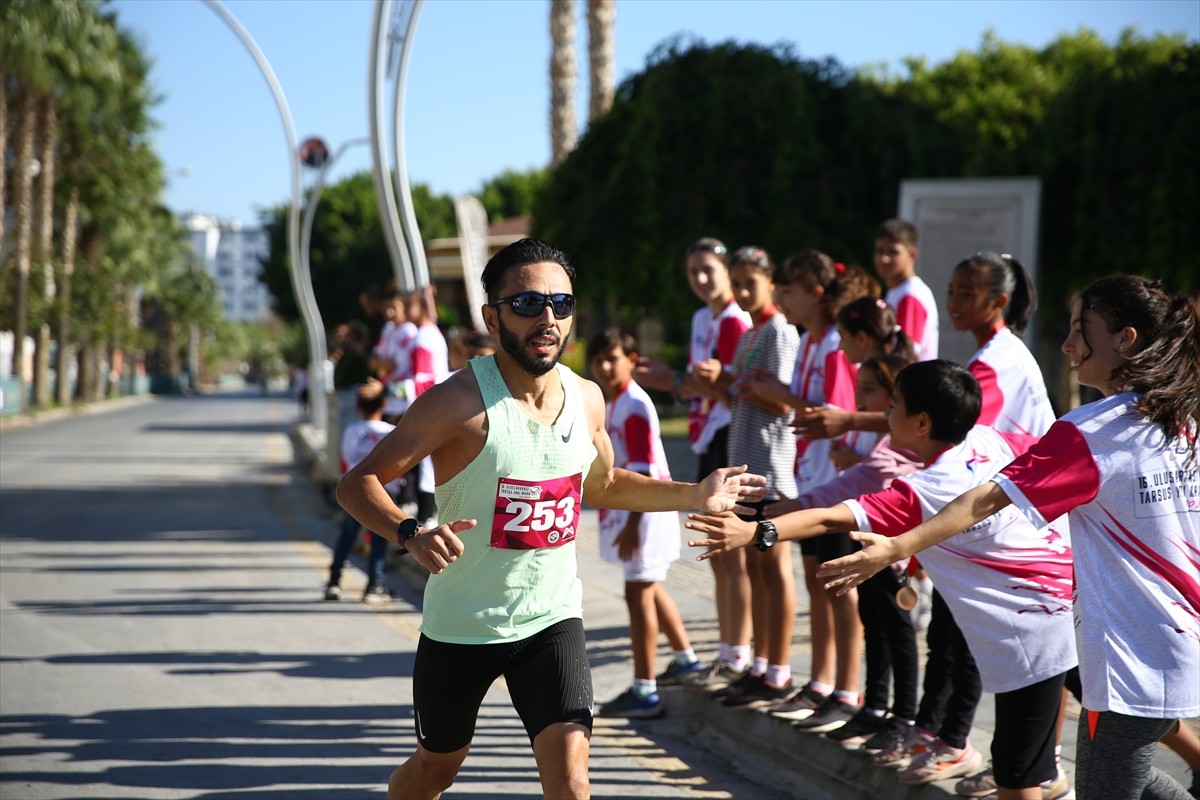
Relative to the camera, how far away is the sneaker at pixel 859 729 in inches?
207

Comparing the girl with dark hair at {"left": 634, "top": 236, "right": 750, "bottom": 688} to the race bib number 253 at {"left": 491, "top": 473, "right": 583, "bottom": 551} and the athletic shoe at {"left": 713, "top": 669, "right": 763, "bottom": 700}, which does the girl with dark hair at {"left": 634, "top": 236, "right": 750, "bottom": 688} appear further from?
the race bib number 253 at {"left": 491, "top": 473, "right": 583, "bottom": 551}

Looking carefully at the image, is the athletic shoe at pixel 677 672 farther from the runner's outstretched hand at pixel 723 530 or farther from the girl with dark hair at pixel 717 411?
the runner's outstretched hand at pixel 723 530

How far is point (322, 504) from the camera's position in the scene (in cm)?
1653

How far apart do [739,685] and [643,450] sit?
3.92ft

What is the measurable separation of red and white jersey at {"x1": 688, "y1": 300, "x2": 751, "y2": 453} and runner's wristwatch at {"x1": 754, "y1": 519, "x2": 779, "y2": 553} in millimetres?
3120

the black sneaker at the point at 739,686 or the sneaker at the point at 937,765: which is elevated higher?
the sneaker at the point at 937,765

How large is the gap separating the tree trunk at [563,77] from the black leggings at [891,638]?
69.7ft

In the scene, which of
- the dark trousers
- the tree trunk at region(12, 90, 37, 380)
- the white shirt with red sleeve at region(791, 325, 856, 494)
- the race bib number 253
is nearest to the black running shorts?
the race bib number 253

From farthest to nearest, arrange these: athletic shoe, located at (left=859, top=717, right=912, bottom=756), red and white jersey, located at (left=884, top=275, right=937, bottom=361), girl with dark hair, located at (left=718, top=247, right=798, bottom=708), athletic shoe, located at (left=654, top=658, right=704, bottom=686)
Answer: athletic shoe, located at (left=654, top=658, right=704, bottom=686), red and white jersey, located at (left=884, top=275, right=937, bottom=361), girl with dark hair, located at (left=718, top=247, right=798, bottom=708), athletic shoe, located at (left=859, top=717, right=912, bottom=756)

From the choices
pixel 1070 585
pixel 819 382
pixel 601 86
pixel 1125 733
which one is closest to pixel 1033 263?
pixel 819 382

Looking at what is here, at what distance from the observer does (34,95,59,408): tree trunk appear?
40.2m

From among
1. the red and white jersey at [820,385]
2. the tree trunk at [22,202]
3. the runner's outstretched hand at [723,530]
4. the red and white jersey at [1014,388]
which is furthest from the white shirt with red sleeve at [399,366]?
the tree trunk at [22,202]

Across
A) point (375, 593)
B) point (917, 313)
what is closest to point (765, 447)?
point (917, 313)

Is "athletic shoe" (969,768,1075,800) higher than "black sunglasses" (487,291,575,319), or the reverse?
"black sunglasses" (487,291,575,319)
